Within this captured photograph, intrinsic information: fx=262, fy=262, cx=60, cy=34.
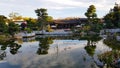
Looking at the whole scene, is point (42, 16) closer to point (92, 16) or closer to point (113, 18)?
point (92, 16)

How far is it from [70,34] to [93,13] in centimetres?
893

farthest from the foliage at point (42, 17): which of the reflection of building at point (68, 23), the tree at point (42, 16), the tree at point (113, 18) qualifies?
the tree at point (113, 18)

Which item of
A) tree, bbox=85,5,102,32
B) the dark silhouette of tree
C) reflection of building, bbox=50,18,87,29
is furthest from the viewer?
reflection of building, bbox=50,18,87,29

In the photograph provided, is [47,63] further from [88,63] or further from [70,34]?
[70,34]

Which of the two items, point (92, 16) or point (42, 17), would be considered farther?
point (42, 17)

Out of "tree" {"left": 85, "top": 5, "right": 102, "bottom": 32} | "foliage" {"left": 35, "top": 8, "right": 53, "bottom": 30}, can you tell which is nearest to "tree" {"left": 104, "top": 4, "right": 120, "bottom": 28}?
"tree" {"left": 85, "top": 5, "right": 102, "bottom": 32}

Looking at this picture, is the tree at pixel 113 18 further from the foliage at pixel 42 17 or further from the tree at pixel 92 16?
the foliage at pixel 42 17

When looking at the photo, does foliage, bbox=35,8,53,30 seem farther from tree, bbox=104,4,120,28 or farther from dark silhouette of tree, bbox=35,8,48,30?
tree, bbox=104,4,120,28

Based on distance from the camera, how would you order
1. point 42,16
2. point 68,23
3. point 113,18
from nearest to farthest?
point 113,18
point 42,16
point 68,23

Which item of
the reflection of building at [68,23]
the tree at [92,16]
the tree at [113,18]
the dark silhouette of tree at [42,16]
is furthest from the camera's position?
the reflection of building at [68,23]

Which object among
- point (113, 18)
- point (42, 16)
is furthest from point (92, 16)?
point (42, 16)

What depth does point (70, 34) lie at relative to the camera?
58156 mm

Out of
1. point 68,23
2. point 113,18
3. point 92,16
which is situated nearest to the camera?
point 113,18

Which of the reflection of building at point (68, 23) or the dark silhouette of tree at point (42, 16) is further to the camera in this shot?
the reflection of building at point (68, 23)
